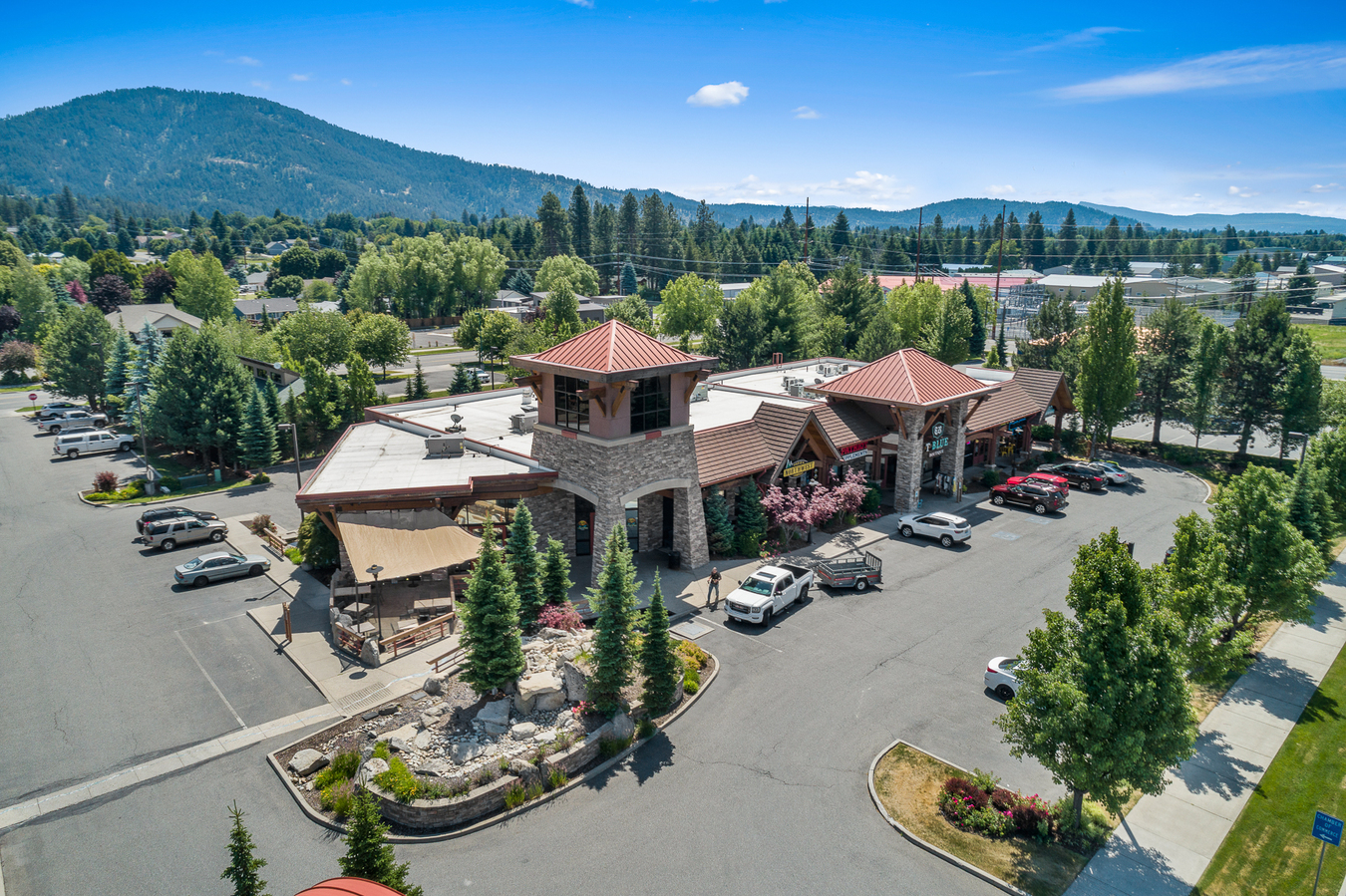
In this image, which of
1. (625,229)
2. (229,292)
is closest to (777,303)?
(229,292)

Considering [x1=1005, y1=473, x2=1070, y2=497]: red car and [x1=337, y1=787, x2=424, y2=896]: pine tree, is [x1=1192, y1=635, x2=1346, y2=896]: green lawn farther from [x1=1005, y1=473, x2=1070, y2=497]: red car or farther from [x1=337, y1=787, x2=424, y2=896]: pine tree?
[x1=1005, y1=473, x2=1070, y2=497]: red car

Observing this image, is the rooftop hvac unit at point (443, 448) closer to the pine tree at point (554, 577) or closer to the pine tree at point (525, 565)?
the pine tree at point (554, 577)

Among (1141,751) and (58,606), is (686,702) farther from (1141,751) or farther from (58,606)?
(58,606)

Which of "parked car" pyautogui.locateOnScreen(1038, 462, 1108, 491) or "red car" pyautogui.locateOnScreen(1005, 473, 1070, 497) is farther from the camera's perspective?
"parked car" pyautogui.locateOnScreen(1038, 462, 1108, 491)

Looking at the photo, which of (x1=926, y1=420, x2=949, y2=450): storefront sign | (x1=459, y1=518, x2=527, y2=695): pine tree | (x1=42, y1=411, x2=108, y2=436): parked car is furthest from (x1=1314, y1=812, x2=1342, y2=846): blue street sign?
(x1=42, y1=411, x2=108, y2=436): parked car

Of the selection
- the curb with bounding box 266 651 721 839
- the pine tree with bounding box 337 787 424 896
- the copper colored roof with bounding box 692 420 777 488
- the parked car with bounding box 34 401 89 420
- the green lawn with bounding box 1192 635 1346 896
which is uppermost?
the copper colored roof with bounding box 692 420 777 488

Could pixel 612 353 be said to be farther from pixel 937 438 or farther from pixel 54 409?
pixel 54 409
